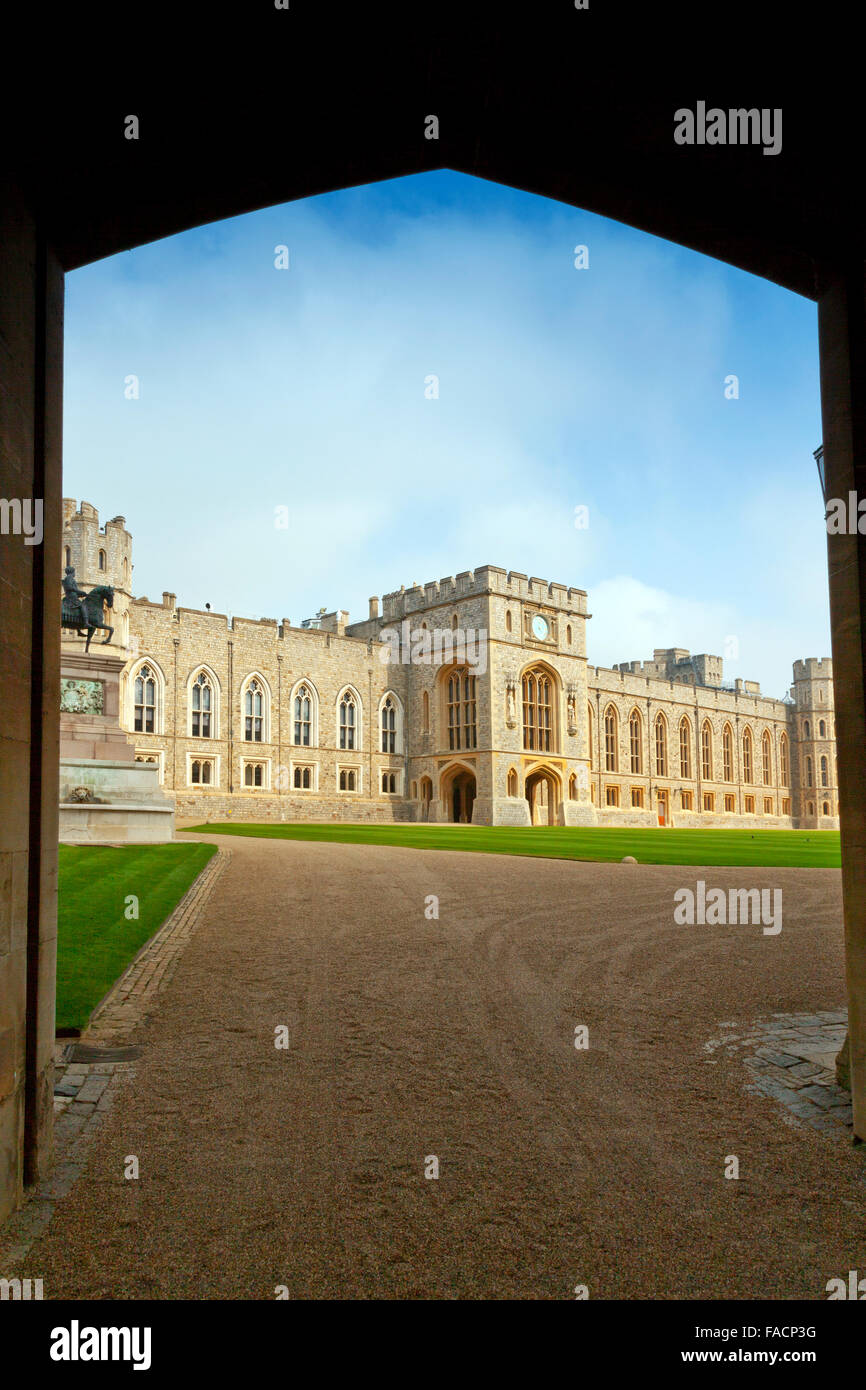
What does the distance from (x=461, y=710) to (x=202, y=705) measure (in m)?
11.3

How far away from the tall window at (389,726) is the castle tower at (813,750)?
34411mm

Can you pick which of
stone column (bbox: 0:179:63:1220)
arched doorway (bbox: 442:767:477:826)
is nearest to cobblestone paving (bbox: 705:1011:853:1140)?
stone column (bbox: 0:179:63:1220)

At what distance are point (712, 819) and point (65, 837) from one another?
44726mm

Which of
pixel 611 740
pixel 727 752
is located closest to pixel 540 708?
pixel 611 740

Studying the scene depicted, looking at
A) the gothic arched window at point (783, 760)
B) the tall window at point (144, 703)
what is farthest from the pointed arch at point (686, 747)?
the tall window at point (144, 703)

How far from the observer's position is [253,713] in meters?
35.5

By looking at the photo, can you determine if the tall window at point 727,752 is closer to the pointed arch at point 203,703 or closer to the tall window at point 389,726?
the tall window at point 389,726

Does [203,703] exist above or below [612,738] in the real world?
above

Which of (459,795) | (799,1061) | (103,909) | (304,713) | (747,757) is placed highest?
(304,713)

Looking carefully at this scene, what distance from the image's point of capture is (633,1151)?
3516 mm

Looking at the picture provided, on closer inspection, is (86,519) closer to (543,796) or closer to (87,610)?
(87,610)

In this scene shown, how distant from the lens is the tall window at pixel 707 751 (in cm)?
5528
